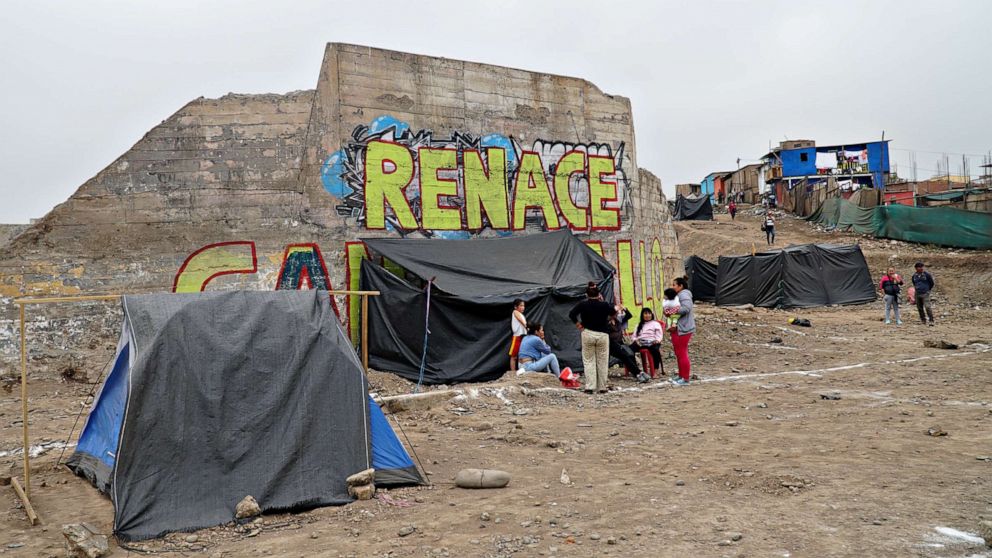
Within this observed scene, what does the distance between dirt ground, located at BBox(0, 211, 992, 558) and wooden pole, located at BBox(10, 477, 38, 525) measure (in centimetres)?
7

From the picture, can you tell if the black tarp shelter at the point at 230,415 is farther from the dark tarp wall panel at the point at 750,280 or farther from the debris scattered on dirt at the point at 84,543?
the dark tarp wall panel at the point at 750,280

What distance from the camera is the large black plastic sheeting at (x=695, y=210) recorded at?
3994 cm

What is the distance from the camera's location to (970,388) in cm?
912

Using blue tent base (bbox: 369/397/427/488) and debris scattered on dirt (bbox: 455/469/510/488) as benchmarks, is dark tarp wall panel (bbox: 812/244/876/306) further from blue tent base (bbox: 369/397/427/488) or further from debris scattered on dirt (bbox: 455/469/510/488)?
blue tent base (bbox: 369/397/427/488)

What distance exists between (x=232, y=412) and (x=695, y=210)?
37.3 metres

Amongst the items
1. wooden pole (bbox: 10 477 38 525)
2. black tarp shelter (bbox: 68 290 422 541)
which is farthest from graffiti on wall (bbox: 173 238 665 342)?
wooden pole (bbox: 10 477 38 525)

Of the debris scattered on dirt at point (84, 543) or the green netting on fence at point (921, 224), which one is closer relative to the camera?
the debris scattered on dirt at point (84, 543)

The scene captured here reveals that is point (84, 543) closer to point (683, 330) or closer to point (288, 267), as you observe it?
point (288, 267)

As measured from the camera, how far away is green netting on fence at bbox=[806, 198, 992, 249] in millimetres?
25266

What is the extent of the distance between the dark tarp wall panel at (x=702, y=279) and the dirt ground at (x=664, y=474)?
1558 centimetres

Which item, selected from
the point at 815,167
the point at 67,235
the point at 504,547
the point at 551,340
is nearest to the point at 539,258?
the point at 551,340

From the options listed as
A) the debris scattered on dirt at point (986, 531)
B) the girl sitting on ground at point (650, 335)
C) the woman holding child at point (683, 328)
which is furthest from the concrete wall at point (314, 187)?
the debris scattered on dirt at point (986, 531)

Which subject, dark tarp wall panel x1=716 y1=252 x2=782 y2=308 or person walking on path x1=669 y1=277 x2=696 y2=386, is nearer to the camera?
person walking on path x1=669 y1=277 x2=696 y2=386

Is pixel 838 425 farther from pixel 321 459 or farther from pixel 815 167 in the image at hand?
pixel 815 167
